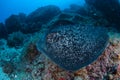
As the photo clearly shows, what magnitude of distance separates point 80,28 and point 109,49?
96 centimetres

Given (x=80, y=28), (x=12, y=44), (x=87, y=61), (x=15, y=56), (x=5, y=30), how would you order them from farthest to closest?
(x=5, y=30), (x=12, y=44), (x=15, y=56), (x=80, y=28), (x=87, y=61)

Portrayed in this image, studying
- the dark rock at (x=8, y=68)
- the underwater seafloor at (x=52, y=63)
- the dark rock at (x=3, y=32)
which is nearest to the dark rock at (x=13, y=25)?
the dark rock at (x=3, y=32)

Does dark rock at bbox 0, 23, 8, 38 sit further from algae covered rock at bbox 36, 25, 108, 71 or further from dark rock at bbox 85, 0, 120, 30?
algae covered rock at bbox 36, 25, 108, 71

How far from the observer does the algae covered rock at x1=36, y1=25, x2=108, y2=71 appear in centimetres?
414

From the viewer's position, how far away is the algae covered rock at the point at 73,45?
4145 millimetres

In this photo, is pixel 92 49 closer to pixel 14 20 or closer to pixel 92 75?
pixel 92 75

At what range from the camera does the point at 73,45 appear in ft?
14.6

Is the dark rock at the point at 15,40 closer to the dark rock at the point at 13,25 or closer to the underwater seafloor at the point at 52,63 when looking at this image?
the underwater seafloor at the point at 52,63

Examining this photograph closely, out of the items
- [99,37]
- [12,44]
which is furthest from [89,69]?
[12,44]

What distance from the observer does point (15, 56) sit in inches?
288

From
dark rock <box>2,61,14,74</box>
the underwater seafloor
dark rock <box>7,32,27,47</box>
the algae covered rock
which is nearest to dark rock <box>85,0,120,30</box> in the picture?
the underwater seafloor

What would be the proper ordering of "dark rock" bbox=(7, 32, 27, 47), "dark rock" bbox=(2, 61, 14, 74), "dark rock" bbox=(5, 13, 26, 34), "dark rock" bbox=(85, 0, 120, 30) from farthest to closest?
"dark rock" bbox=(5, 13, 26, 34) < "dark rock" bbox=(7, 32, 27, 47) < "dark rock" bbox=(85, 0, 120, 30) < "dark rock" bbox=(2, 61, 14, 74)

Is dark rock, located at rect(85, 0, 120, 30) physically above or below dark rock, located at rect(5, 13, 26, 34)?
below

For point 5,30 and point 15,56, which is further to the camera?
point 5,30
